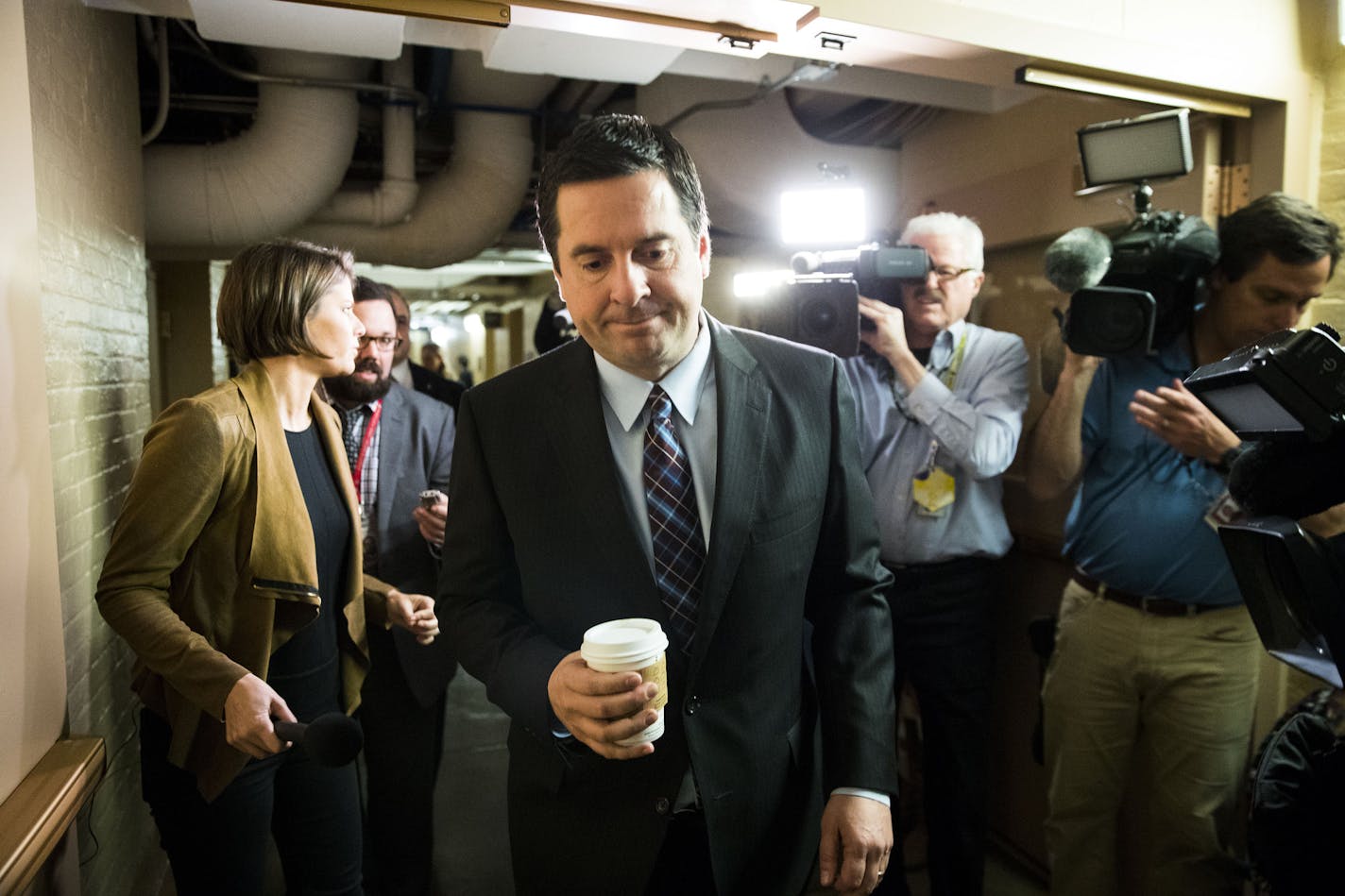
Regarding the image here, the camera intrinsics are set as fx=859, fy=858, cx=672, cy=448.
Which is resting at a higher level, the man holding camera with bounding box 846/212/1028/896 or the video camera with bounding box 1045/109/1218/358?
the video camera with bounding box 1045/109/1218/358

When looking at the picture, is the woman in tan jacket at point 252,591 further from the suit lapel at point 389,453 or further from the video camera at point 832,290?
the video camera at point 832,290

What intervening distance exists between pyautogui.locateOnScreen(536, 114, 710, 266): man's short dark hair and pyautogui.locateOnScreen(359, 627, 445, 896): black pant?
1552 millimetres

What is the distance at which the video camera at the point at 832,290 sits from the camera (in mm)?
2143

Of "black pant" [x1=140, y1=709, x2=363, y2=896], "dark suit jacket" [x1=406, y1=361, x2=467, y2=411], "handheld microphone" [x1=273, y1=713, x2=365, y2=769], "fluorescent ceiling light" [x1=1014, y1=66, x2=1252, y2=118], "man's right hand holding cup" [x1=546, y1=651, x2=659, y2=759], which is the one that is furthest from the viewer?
"dark suit jacket" [x1=406, y1=361, x2=467, y2=411]

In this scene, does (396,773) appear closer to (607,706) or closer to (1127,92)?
(607,706)

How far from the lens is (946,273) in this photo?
7.97ft

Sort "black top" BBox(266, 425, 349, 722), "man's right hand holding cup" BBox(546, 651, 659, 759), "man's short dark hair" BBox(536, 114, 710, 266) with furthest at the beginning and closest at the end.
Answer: "black top" BBox(266, 425, 349, 722), "man's short dark hair" BBox(536, 114, 710, 266), "man's right hand holding cup" BBox(546, 651, 659, 759)

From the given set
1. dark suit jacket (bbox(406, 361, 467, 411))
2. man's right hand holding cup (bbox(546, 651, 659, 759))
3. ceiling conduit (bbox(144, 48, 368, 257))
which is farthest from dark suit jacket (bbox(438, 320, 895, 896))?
ceiling conduit (bbox(144, 48, 368, 257))

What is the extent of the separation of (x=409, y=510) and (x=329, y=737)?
1.01 m

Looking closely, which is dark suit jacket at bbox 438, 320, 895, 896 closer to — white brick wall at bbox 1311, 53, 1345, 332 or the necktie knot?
the necktie knot

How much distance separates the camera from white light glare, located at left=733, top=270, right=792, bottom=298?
2.24m

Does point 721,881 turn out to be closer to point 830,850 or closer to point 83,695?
point 830,850

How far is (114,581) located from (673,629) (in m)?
1.05

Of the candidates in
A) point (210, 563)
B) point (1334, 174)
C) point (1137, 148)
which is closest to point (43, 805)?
point (210, 563)
